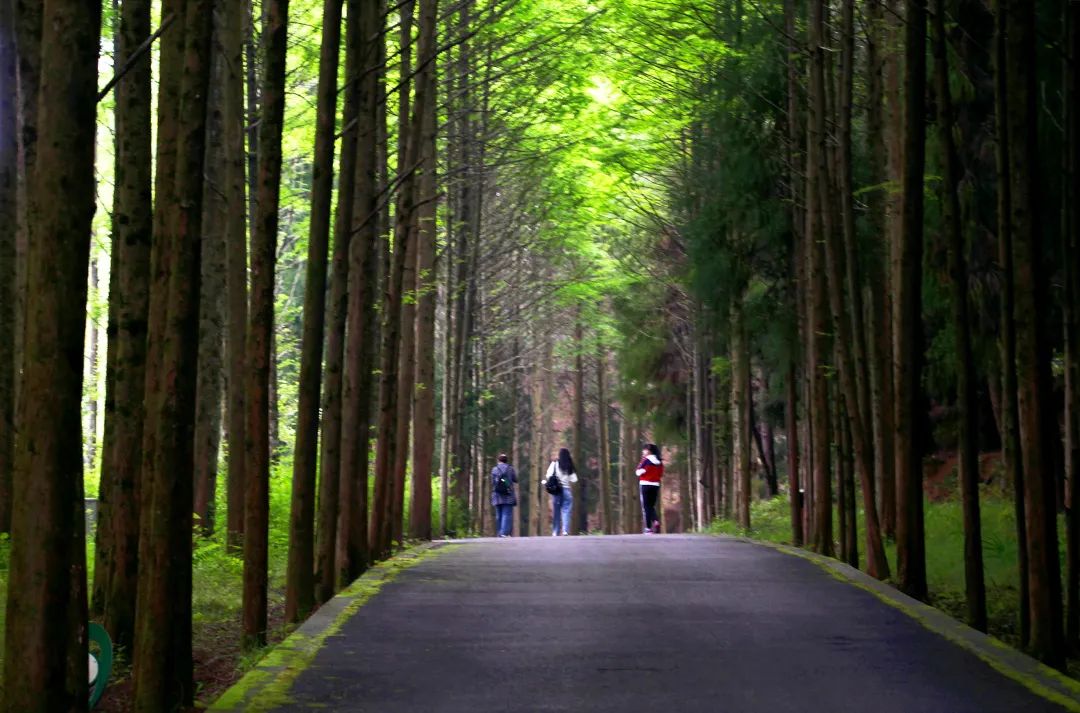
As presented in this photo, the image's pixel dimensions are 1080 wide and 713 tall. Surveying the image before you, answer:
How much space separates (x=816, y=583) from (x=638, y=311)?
26.9 metres

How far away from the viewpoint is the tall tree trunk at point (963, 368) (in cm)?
1327

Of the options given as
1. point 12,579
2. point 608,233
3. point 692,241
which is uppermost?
point 608,233

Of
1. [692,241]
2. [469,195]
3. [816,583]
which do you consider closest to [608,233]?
[469,195]

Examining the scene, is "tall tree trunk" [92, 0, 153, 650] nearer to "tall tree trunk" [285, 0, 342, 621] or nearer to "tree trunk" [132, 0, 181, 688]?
"tree trunk" [132, 0, 181, 688]

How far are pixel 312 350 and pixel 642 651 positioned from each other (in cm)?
475

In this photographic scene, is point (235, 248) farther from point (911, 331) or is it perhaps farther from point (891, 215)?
point (891, 215)

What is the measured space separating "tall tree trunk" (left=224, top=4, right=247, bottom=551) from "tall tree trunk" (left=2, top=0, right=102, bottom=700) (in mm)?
7970

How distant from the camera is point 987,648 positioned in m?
11.4

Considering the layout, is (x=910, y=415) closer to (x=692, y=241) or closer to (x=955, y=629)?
(x=955, y=629)

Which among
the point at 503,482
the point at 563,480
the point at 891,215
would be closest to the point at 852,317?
the point at 891,215

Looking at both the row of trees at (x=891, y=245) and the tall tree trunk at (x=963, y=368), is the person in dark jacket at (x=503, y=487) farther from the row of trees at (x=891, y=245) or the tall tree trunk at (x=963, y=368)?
the tall tree trunk at (x=963, y=368)

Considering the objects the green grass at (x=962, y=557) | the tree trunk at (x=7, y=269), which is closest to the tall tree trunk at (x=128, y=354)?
the tree trunk at (x=7, y=269)

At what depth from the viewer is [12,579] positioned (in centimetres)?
735

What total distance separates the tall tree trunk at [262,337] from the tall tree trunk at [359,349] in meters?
3.61
